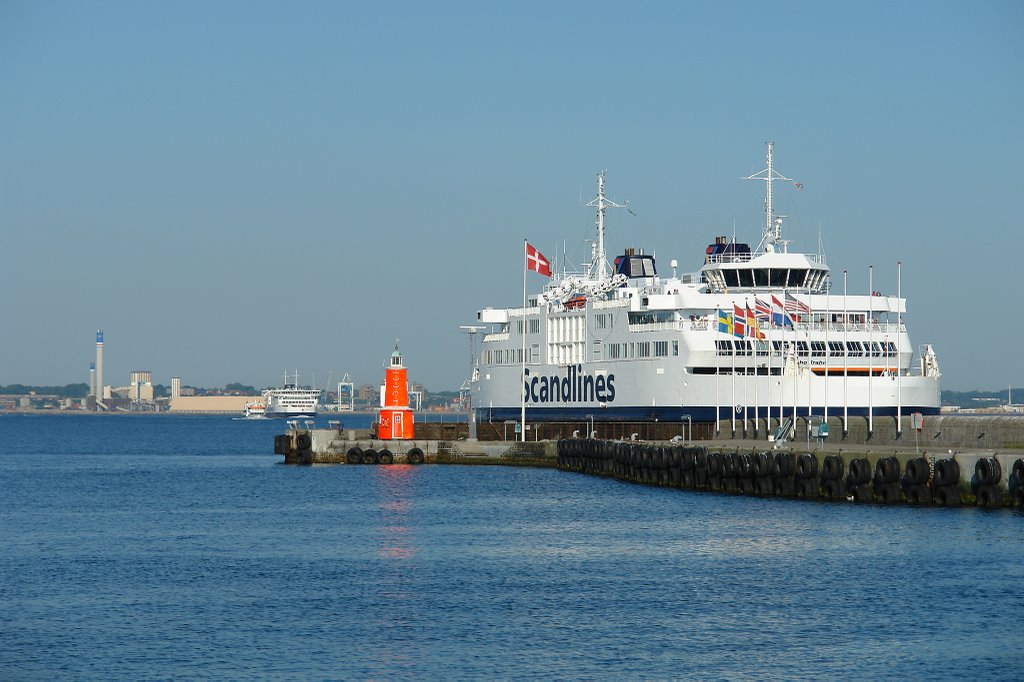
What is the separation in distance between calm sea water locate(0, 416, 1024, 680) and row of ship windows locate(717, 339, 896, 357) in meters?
21.1

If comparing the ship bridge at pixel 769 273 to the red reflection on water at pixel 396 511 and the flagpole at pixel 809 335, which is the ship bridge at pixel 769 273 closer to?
the flagpole at pixel 809 335

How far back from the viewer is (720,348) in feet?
241

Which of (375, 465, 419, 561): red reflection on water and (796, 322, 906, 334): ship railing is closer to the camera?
(375, 465, 419, 561): red reflection on water

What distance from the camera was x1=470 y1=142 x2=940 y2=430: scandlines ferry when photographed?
73.0m

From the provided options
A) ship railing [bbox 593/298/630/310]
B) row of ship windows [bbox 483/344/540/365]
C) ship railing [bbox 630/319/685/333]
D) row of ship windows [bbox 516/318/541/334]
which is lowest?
row of ship windows [bbox 483/344/540/365]

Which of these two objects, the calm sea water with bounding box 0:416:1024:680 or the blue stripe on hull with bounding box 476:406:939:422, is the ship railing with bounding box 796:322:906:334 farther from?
the calm sea water with bounding box 0:416:1024:680

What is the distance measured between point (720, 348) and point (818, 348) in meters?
5.07

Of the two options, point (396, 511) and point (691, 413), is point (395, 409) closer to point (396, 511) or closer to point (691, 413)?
point (691, 413)

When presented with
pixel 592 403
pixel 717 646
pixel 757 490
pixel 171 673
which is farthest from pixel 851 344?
pixel 171 673

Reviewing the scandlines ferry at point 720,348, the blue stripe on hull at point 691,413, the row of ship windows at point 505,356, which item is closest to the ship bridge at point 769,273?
the scandlines ferry at point 720,348

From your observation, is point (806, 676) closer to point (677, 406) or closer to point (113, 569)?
point (113, 569)

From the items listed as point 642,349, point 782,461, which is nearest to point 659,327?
point 642,349

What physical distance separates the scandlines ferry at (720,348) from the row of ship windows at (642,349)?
2.1 inches

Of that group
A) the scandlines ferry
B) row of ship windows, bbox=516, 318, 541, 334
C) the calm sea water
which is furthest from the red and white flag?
the calm sea water
